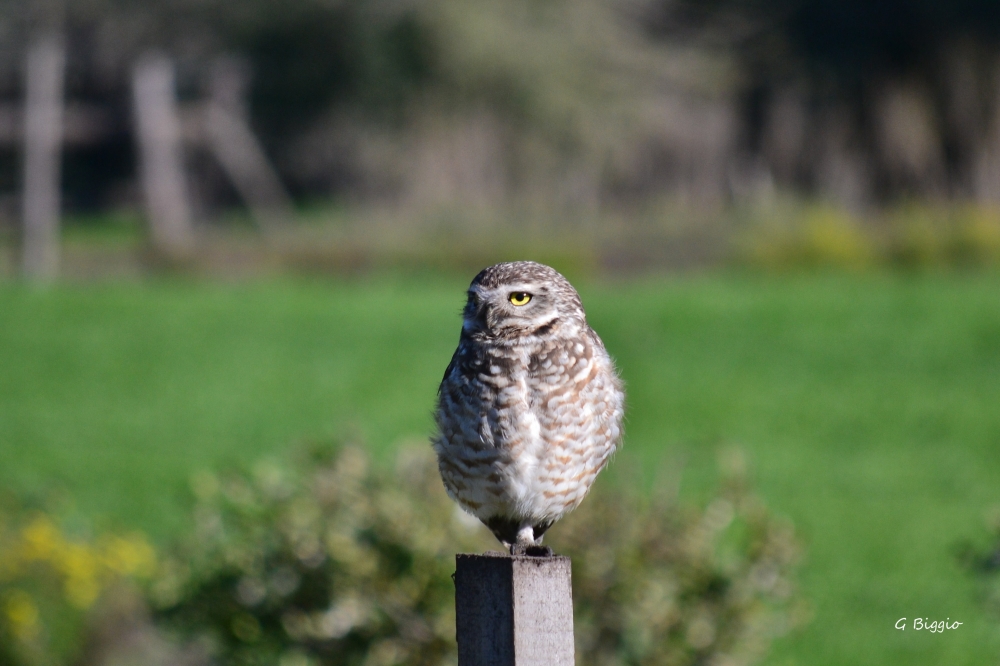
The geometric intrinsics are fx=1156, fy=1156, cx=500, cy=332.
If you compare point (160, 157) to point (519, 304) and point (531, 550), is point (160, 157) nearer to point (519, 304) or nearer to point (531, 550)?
point (519, 304)

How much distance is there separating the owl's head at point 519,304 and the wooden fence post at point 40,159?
16.9 metres

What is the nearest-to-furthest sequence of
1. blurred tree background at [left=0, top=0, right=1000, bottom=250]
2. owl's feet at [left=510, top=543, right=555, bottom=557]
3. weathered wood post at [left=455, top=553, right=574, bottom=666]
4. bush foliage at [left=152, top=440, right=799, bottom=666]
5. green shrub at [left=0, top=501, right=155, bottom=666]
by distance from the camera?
weathered wood post at [left=455, top=553, right=574, bottom=666], owl's feet at [left=510, top=543, right=555, bottom=557], bush foliage at [left=152, top=440, right=799, bottom=666], green shrub at [left=0, top=501, right=155, bottom=666], blurred tree background at [left=0, top=0, right=1000, bottom=250]

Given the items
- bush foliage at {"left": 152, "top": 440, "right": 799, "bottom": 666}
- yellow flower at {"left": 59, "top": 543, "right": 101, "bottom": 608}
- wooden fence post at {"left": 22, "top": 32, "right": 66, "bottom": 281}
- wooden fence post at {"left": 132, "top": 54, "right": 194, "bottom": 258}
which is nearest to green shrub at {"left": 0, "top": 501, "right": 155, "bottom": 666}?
yellow flower at {"left": 59, "top": 543, "right": 101, "bottom": 608}

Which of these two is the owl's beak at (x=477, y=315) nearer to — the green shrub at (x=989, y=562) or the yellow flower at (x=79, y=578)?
the green shrub at (x=989, y=562)

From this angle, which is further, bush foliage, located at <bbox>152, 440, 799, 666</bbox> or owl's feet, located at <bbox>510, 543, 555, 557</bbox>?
bush foliage, located at <bbox>152, 440, 799, 666</bbox>

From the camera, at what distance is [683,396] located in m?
11.7

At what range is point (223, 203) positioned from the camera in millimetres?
32094

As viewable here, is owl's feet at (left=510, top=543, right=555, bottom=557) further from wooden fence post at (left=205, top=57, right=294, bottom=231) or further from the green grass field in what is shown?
wooden fence post at (left=205, top=57, right=294, bottom=231)

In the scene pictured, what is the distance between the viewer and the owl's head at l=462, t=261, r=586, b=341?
8.04ft

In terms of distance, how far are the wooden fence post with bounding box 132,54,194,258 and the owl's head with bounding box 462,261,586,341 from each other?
17433mm

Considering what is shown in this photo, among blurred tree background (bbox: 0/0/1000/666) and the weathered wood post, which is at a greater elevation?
blurred tree background (bbox: 0/0/1000/666)

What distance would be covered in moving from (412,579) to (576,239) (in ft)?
47.1

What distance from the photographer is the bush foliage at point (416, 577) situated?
4160 millimetres

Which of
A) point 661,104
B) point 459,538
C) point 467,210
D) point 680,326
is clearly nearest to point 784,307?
point 680,326
